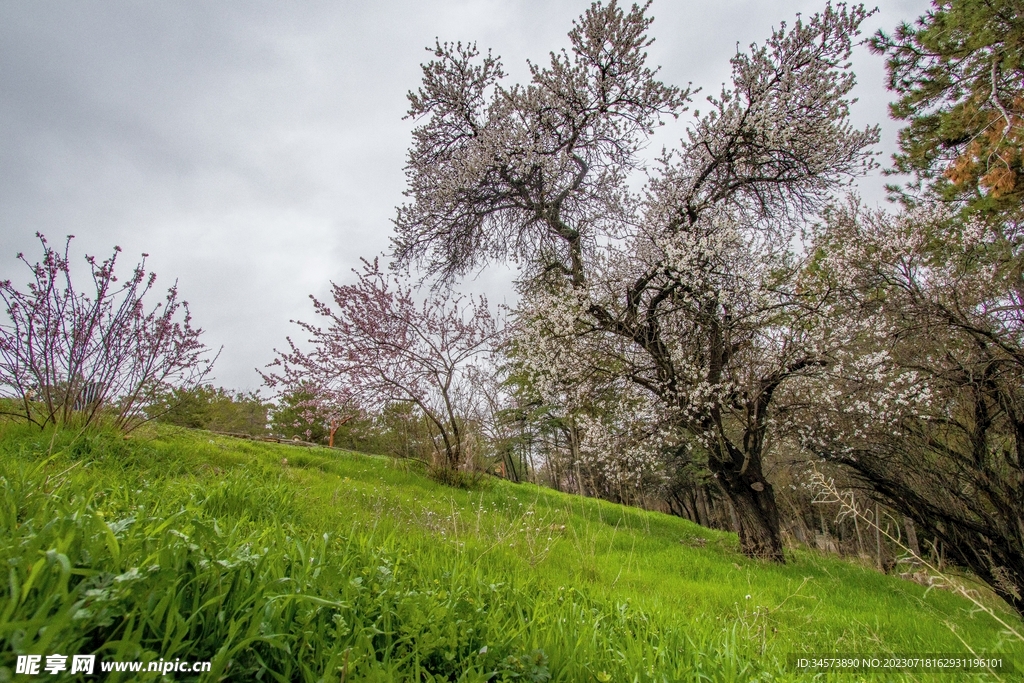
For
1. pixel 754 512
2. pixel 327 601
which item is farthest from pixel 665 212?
pixel 327 601

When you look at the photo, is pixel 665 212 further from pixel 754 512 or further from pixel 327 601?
pixel 327 601

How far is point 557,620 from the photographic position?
1890mm

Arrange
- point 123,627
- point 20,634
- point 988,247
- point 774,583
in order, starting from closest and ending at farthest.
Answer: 1. point 20,634
2. point 123,627
3. point 774,583
4. point 988,247

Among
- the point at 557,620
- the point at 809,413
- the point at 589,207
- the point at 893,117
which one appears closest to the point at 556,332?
the point at 589,207

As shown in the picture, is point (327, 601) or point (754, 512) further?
point (754, 512)

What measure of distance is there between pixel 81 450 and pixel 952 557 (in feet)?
32.6

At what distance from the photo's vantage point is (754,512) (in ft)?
23.7

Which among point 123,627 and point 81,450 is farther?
point 81,450

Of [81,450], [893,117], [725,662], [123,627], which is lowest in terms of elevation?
[725,662]

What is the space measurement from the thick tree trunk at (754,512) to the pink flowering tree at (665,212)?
0.11 ft

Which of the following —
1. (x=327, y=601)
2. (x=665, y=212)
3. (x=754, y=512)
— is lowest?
(x=754, y=512)

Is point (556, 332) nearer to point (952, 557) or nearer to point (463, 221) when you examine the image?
point (463, 221)

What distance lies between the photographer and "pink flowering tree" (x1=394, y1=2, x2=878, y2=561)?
7.18m

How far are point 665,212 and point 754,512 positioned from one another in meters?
5.76
